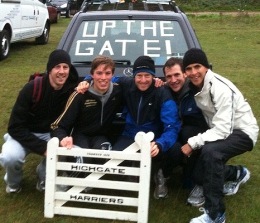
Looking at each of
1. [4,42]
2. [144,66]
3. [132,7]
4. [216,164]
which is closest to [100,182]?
[216,164]

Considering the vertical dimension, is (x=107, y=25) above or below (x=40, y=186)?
above

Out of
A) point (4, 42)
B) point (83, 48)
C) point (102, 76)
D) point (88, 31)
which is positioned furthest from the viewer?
point (4, 42)

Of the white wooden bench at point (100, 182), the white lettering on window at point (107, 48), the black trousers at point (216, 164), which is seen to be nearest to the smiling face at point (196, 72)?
the black trousers at point (216, 164)

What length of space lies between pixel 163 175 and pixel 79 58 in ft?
4.86

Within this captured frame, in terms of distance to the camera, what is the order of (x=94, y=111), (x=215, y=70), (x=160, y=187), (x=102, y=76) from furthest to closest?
(x=215, y=70) → (x=160, y=187) → (x=94, y=111) → (x=102, y=76)

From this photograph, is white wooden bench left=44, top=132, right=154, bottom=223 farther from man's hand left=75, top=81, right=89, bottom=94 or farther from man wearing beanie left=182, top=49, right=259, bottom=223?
man's hand left=75, top=81, right=89, bottom=94

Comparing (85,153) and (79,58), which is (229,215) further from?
(79,58)

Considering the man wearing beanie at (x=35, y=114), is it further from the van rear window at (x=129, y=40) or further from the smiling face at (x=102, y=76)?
the van rear window at (x=129, y=40)

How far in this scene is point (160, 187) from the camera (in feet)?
13.6

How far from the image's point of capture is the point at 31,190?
169 inches

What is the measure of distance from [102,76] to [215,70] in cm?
713

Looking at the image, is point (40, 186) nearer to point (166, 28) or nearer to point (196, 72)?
point (196, 72)

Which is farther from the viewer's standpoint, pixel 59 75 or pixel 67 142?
pixel 59 75

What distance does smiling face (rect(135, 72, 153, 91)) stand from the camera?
3918mm
